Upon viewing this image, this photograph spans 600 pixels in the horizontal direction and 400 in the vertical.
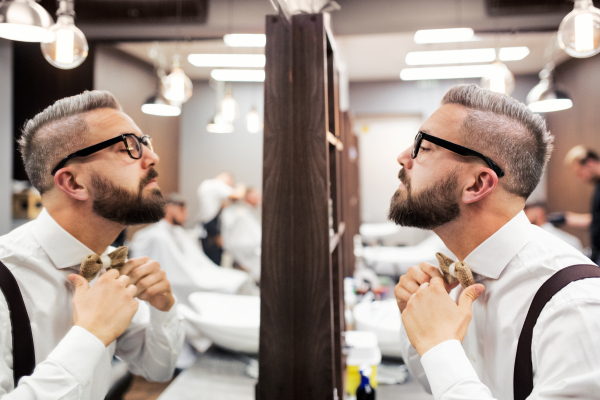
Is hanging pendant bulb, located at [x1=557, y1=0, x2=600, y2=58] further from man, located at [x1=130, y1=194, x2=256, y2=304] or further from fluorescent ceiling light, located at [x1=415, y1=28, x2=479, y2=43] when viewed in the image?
fluorescent ceiling light, located at [x1=415, y1=28, x2=479, y2=43]

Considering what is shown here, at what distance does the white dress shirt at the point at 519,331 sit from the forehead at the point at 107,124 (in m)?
0.85

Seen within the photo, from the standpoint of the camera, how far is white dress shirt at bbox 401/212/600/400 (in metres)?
0.80

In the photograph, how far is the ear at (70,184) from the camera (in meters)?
0.81

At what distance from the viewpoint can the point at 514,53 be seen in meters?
5.29

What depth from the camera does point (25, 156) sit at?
753mm

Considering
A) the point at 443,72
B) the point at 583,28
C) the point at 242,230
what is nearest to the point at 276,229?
the point at 583,28

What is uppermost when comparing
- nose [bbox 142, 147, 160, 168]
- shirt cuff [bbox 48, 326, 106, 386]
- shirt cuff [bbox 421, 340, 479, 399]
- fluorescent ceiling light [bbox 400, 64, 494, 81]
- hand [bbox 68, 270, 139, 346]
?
fluorescent ceiling light [bbox 400, 64, 494, 81]

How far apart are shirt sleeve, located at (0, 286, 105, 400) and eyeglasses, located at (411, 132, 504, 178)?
0.89 metres

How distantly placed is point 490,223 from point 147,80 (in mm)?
995

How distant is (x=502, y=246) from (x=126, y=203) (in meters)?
0.94

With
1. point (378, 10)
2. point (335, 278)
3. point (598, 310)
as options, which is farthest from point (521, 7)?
point (598, 310)

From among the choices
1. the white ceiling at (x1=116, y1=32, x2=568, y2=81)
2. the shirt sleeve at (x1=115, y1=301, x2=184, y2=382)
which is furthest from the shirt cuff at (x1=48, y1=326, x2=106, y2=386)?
the white ceiling at (x1=116, y1=32, x2=568, y2=81)

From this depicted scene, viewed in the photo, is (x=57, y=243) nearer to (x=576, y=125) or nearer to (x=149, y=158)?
(x=149, y=158)

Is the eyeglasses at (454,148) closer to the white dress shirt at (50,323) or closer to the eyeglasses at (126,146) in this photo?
the eyeglasses at (126,146)
